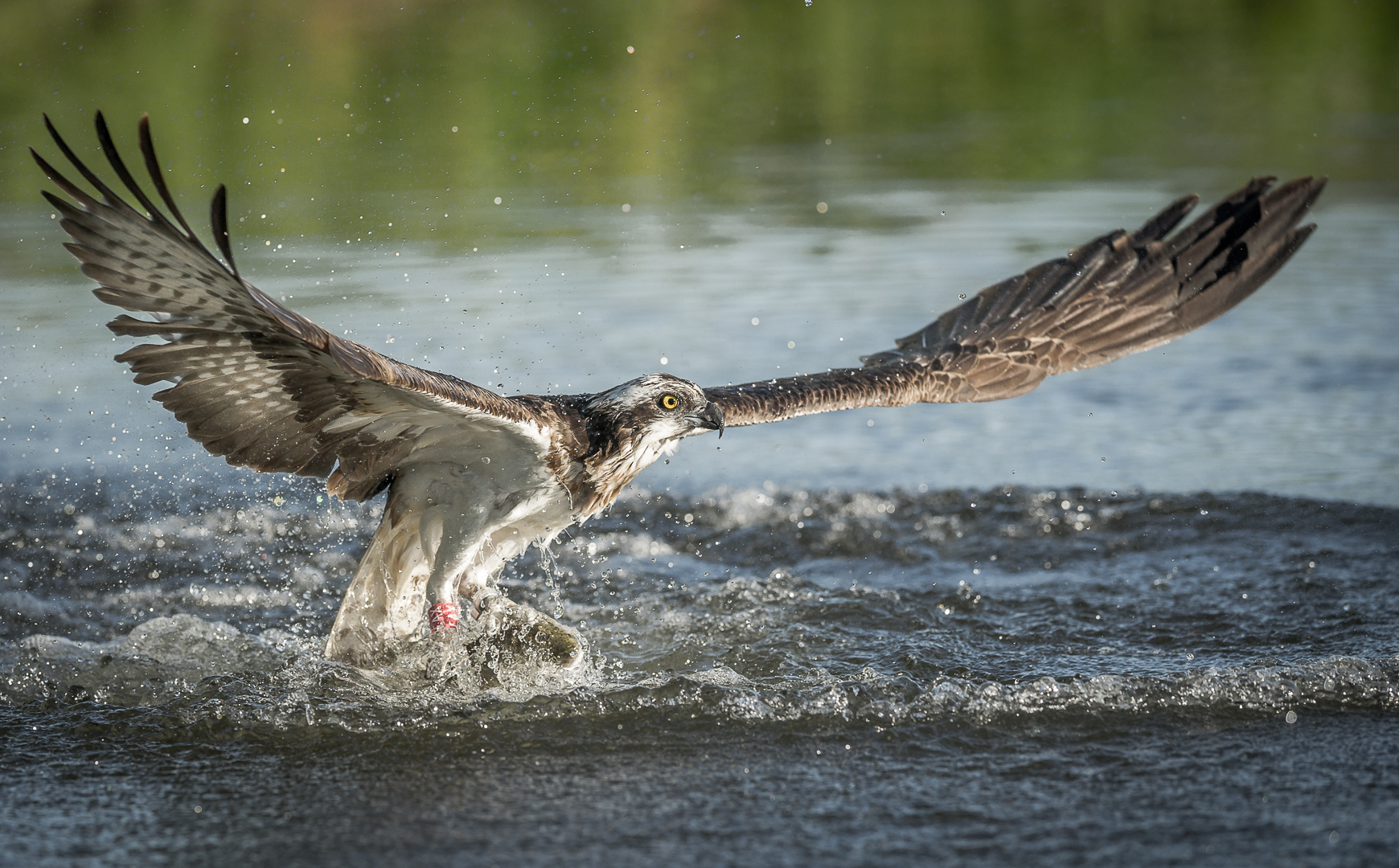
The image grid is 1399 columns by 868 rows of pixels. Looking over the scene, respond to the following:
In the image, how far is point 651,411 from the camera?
238 inches

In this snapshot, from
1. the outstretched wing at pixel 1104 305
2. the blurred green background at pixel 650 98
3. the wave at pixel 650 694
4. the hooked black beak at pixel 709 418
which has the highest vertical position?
the blurred green background at pixel 650 98

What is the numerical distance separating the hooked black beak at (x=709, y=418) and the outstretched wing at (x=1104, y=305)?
2.69 feet

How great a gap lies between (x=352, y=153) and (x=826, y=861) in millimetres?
15425

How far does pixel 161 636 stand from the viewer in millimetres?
6715

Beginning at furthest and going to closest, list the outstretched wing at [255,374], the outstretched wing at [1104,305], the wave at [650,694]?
the outstretched wing at [1104,305] < the wave at [650,694] < the outstretched wing at [255,374]

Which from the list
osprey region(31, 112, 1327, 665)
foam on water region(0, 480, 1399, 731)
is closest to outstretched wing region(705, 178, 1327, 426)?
osprey region(31, 112, 1327, 665)

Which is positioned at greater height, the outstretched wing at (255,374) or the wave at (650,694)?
the outstretched wing at (255,374)

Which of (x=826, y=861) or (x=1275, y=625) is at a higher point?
(x=1275, y=625)

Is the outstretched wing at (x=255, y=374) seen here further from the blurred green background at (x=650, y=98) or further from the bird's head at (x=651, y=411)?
the blurred green background at (x=650, y=98)

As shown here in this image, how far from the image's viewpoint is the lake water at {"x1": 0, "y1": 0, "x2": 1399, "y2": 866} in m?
4.89

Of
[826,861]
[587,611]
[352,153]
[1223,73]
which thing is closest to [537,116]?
[352,153]

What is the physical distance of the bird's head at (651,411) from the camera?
6.03m

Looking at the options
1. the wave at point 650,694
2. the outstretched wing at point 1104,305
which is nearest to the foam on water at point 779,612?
the wave at point 650,694

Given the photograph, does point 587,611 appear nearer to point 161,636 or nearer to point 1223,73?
point 161,636
